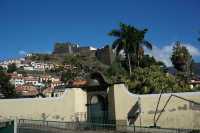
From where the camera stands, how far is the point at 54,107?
1212 inches

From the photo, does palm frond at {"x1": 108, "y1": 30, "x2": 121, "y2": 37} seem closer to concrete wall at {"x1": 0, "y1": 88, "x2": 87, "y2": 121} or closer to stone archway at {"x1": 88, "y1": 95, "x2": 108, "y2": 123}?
concrete wall at {"x1": 0, "y1": 88, "x2": 87, "y2": 121}

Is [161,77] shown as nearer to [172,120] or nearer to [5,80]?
[172,120]

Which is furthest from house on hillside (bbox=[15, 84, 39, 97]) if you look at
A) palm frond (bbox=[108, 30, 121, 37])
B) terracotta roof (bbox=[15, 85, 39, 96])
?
palm frond (bbox=[108, 30, 121, 37])

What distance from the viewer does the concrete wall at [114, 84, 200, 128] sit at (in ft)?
84.8

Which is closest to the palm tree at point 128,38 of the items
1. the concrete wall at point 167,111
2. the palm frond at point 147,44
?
the palm frond at point 147,44

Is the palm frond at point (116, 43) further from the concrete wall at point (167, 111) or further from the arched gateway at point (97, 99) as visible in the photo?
the concrete wall at point (167, 111)

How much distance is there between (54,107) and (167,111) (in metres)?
9.42

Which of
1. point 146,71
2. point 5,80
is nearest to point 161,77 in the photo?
point 146,71

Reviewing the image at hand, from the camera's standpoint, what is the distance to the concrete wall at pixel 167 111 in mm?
25844

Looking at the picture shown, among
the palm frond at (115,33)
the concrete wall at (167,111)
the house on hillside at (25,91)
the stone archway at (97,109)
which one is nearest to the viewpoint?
the concrete wall at (167,111)

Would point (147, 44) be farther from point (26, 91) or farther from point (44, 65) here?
point (44, 65)

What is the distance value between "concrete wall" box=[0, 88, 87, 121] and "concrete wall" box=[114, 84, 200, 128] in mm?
3868

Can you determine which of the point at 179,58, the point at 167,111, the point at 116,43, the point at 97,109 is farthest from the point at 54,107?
the point at 179,58

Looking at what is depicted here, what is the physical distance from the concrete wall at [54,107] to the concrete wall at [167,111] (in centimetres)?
387
